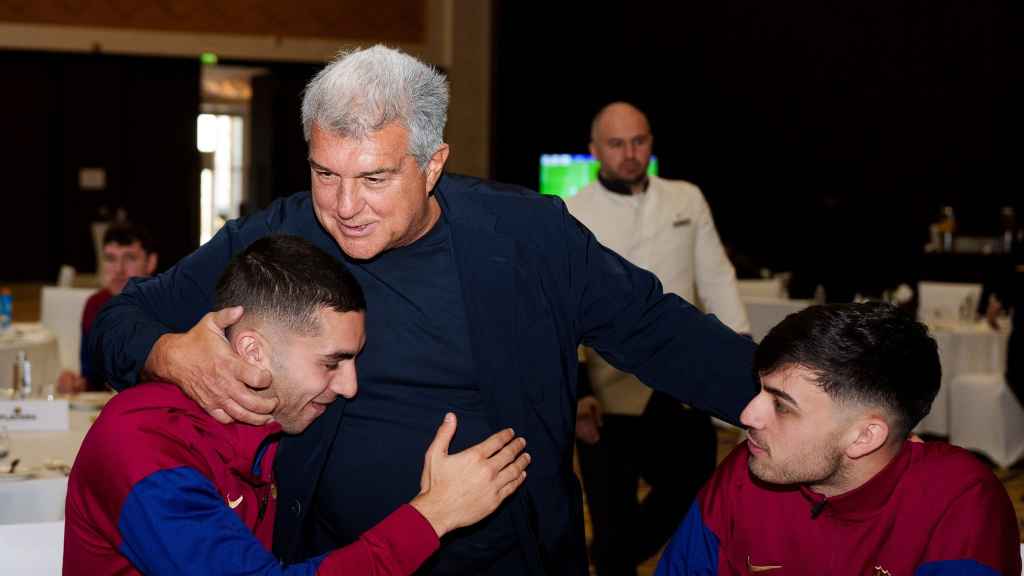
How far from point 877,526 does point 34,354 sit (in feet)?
15.5

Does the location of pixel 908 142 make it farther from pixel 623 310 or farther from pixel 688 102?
pixel 623 310

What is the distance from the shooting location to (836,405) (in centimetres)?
171

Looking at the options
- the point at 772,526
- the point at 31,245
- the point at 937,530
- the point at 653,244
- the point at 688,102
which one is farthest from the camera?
the point at 31,245

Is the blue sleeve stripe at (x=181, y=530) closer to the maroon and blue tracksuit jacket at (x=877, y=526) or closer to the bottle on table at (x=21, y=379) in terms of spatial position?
the maroon and blue tracksuit jacket at (x=877, y=526)

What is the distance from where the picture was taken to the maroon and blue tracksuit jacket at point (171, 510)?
5.06 feet

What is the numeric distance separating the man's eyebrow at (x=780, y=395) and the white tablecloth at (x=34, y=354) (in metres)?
4.07

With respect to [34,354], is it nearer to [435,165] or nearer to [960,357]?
[435,165]

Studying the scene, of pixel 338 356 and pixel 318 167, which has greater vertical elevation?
pixel 318 167

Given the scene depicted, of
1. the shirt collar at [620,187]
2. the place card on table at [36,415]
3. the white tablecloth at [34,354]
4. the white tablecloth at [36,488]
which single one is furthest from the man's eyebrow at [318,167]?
the white tablecloth at [34,354]

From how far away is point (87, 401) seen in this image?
4023 mm

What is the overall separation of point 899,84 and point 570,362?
11669 mm

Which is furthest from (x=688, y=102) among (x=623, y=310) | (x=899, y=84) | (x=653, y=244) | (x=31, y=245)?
(x=623, y=310)

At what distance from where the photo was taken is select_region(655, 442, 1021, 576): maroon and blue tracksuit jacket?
1.65 m

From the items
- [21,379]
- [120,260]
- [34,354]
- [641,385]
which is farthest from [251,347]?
[34,354]
